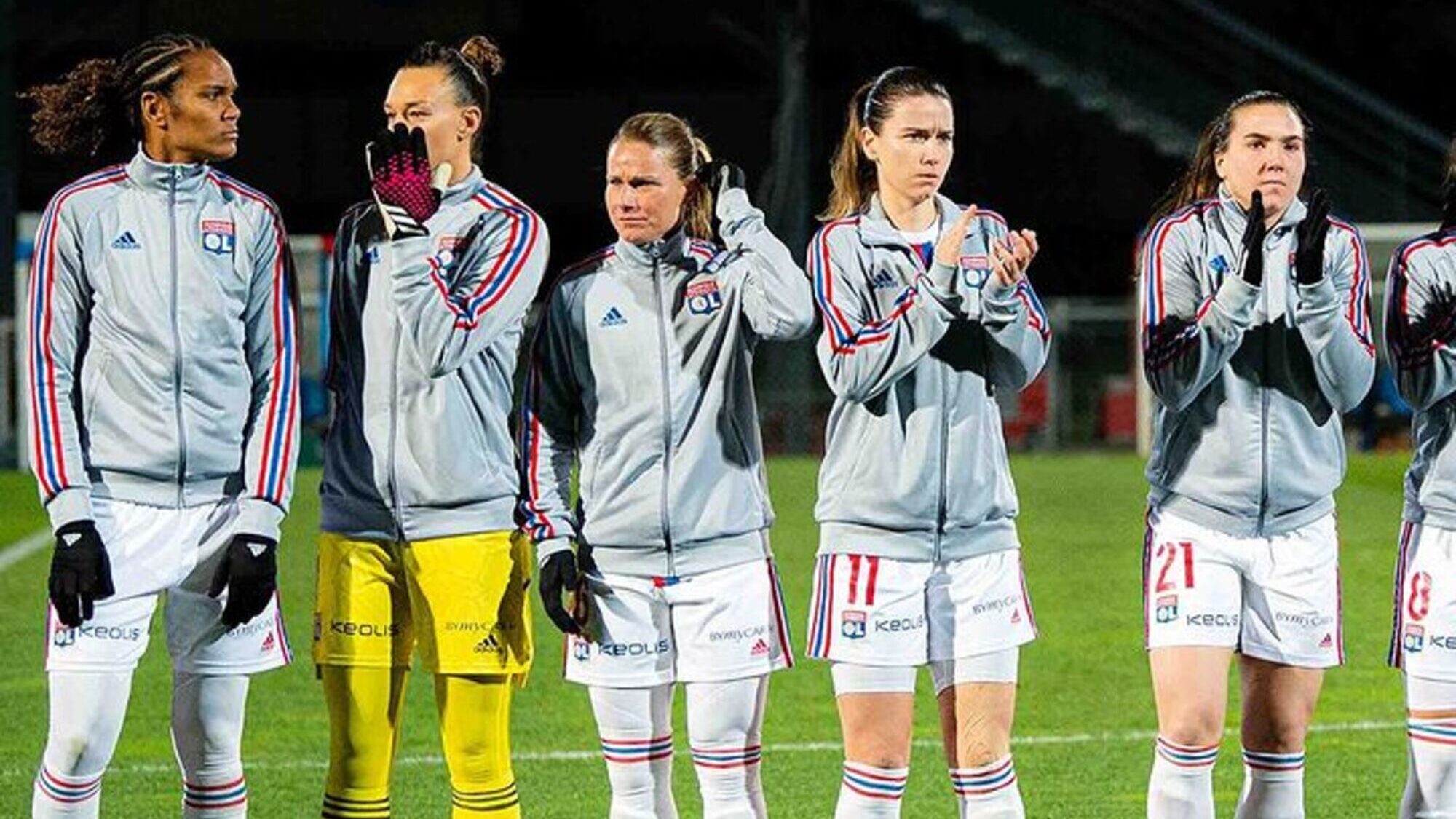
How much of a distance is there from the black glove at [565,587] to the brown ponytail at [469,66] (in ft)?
3.05

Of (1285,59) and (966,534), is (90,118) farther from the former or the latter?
(1285,59)

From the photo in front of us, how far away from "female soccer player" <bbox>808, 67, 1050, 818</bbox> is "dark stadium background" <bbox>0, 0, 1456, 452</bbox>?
17404mm

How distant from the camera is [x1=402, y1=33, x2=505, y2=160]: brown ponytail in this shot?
549cm

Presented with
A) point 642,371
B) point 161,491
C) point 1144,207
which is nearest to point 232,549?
point 161,491

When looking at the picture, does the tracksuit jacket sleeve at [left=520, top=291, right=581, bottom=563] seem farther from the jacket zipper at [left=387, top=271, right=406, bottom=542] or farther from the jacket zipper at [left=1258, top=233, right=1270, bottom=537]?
the jacket zipper at [left=1258, top=233, right=1270, bottom=537]

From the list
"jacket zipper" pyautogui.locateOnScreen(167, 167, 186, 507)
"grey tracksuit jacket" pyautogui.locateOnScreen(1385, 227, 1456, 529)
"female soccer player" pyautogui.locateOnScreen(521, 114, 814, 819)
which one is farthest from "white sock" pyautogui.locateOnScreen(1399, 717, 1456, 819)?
"jacket zipper" pyautogui.locateOnScreen(167, 167, 186, 507)

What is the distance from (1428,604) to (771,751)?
304 centimetres

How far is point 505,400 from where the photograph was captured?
A: 5.61 meters

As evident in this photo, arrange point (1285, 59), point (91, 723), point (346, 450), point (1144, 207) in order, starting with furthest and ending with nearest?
point (1144, 207)
point (1285, 59)
point (346, 450)
point (91, 723)

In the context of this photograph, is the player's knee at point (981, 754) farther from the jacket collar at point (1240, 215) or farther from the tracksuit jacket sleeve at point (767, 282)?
the jacket collar at point (1240, 215)

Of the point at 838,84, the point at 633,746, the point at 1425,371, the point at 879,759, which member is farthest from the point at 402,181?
the point at 838,84

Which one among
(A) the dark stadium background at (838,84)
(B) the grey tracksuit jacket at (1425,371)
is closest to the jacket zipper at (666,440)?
(B) the grey tracksuit jacket at (1425,371)

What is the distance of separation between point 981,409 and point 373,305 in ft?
4.32

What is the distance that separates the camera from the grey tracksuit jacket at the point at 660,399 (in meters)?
5.46
